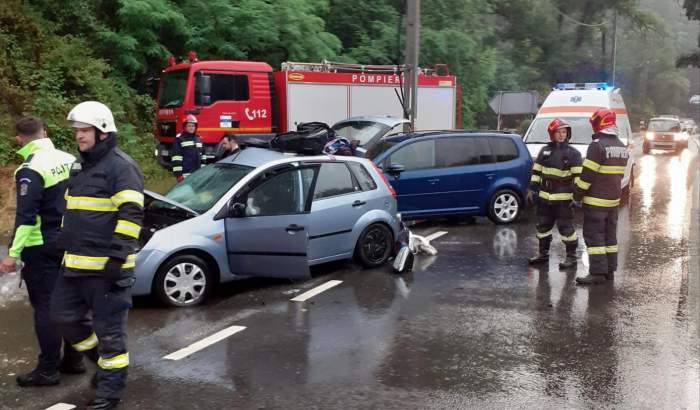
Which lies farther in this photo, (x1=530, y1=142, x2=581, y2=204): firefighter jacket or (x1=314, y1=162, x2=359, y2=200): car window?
(x1=530, y1=142, x2=581, y2=204): firefighter jacket

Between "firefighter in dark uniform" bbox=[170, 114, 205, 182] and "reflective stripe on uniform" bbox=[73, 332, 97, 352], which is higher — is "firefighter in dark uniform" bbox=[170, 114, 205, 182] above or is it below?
above

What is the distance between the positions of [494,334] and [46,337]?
359cm

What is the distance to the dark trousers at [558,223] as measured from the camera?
28.7 ft

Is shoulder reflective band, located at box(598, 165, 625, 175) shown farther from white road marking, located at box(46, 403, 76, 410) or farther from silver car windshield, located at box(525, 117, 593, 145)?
silver car windshield, located at box(525, 117, 593, 145)

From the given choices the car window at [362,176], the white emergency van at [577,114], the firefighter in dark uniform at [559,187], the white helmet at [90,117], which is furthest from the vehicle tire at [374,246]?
the white emergency van at [577,114]

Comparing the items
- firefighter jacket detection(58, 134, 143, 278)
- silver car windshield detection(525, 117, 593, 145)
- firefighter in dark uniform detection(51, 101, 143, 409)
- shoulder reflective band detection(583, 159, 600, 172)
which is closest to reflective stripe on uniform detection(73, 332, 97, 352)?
firefighter in dark uniform detection(51, 101, 143, 409)

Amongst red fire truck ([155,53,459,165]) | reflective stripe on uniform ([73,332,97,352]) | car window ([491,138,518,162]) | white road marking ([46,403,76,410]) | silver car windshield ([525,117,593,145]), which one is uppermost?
red fire truck ([155,53,459,165])

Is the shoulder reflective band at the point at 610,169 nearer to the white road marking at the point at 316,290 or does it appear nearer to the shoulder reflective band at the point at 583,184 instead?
the shoulder reflective band at the point at 583,184

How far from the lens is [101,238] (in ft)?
14.6

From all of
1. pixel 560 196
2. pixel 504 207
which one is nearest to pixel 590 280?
pixel 560 196

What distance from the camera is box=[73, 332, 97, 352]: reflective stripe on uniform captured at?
4.73m

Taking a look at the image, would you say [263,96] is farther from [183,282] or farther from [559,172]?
[183,282]

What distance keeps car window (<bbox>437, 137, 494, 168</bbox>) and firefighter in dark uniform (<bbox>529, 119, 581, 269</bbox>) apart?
8.63 ft

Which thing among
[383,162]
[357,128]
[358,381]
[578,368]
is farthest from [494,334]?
[357,128]
